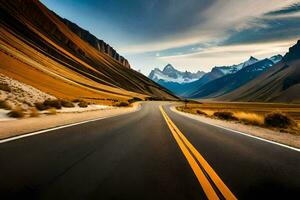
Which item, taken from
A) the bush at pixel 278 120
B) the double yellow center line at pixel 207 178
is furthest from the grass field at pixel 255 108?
the double yellow center line at pixel 207 178

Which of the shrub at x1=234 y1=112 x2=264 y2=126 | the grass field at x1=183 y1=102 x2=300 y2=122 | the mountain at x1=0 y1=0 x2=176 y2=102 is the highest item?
the mountain at x1=0 y1=0 x2=176 y2=102

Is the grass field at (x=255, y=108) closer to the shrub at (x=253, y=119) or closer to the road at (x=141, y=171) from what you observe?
the shrub at (x=253, y=119)

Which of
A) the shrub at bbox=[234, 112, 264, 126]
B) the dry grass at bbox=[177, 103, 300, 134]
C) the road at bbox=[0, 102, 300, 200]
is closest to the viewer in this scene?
the road at bbox=[0, 102, 300, 200]

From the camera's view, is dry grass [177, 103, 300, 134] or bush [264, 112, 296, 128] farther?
bush [264, 112, 296, 128]

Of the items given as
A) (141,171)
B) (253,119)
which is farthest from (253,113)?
(141,171)

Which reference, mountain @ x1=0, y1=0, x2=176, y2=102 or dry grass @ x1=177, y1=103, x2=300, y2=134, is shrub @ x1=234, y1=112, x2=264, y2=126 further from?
mountain @ x1=0, y1=0, x2=176, y2=102

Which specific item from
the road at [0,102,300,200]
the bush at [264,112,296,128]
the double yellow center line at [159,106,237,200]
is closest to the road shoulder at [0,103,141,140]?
the road at [0,102,300,200]

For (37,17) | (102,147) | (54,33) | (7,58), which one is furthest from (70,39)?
(102,147)

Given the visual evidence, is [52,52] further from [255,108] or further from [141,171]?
[141,171]

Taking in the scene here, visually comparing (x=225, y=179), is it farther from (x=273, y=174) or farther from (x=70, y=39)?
(x=70, y=39)

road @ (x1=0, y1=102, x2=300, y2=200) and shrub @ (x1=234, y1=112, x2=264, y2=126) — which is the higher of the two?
shrub @ (x1=234, y1=112, x2=264, y2=126)

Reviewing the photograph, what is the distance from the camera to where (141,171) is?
5027 millimetres

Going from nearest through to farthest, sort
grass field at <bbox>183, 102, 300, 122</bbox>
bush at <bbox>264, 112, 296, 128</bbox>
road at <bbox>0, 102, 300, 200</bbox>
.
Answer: road at <bbox>0, 102, 300, 200</bbox> < bush at <bbox>264, 112, 296, 128</bbox> < grass field at <bbox>183, 102, 300, 122</bbox>

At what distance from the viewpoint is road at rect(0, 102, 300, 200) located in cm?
387
